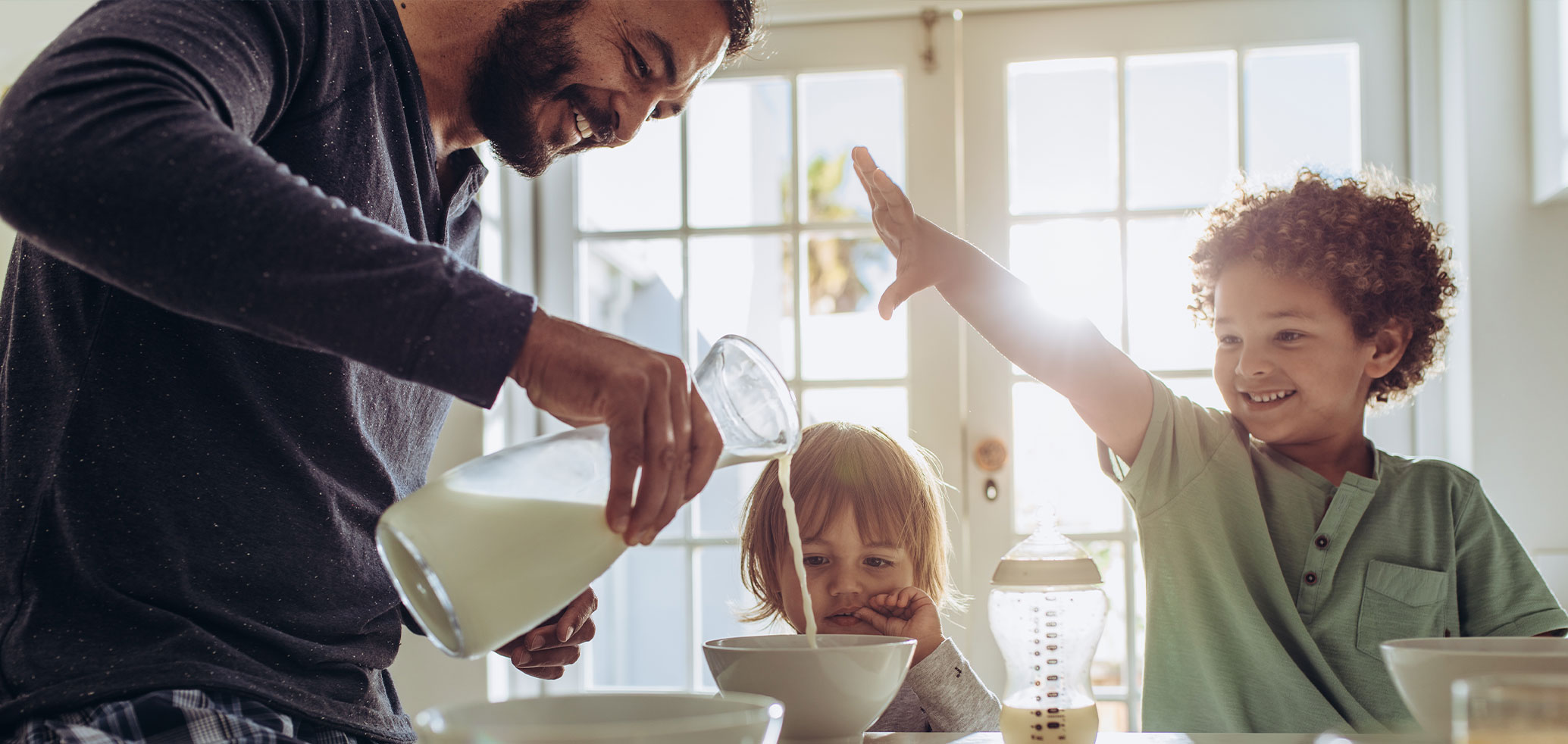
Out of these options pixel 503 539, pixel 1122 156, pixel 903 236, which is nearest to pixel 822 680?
pixel 503 539

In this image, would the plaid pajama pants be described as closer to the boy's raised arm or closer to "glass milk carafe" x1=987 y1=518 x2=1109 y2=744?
"glass milk carafe" x1=987 y1=518 x2=1109 y2=744

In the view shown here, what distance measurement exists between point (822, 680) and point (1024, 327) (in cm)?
58

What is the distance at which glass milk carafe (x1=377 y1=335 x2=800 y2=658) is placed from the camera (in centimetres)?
54

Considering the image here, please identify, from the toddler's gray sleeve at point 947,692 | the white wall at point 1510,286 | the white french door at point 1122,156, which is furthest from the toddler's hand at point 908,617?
the white wall at point 1510,286

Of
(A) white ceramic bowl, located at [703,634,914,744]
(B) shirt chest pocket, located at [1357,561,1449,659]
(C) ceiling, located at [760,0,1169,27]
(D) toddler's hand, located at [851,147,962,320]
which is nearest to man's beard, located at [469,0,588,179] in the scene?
(D) toddler's hand, located at [851,147,962,320]

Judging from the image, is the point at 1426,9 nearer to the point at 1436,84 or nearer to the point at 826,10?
the point at 1436,84

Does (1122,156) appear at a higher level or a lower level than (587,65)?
Result: higher

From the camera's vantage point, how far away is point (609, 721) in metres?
0.54

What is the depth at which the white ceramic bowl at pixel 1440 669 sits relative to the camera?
56 cm

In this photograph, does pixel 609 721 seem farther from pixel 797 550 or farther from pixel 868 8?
pixel 868 8

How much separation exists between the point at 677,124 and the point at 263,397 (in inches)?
64.3

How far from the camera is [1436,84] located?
203cm

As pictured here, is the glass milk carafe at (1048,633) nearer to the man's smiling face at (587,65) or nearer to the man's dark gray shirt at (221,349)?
the man's dark gray shirt at (221,349)

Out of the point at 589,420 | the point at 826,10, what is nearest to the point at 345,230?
the point at 589,420
